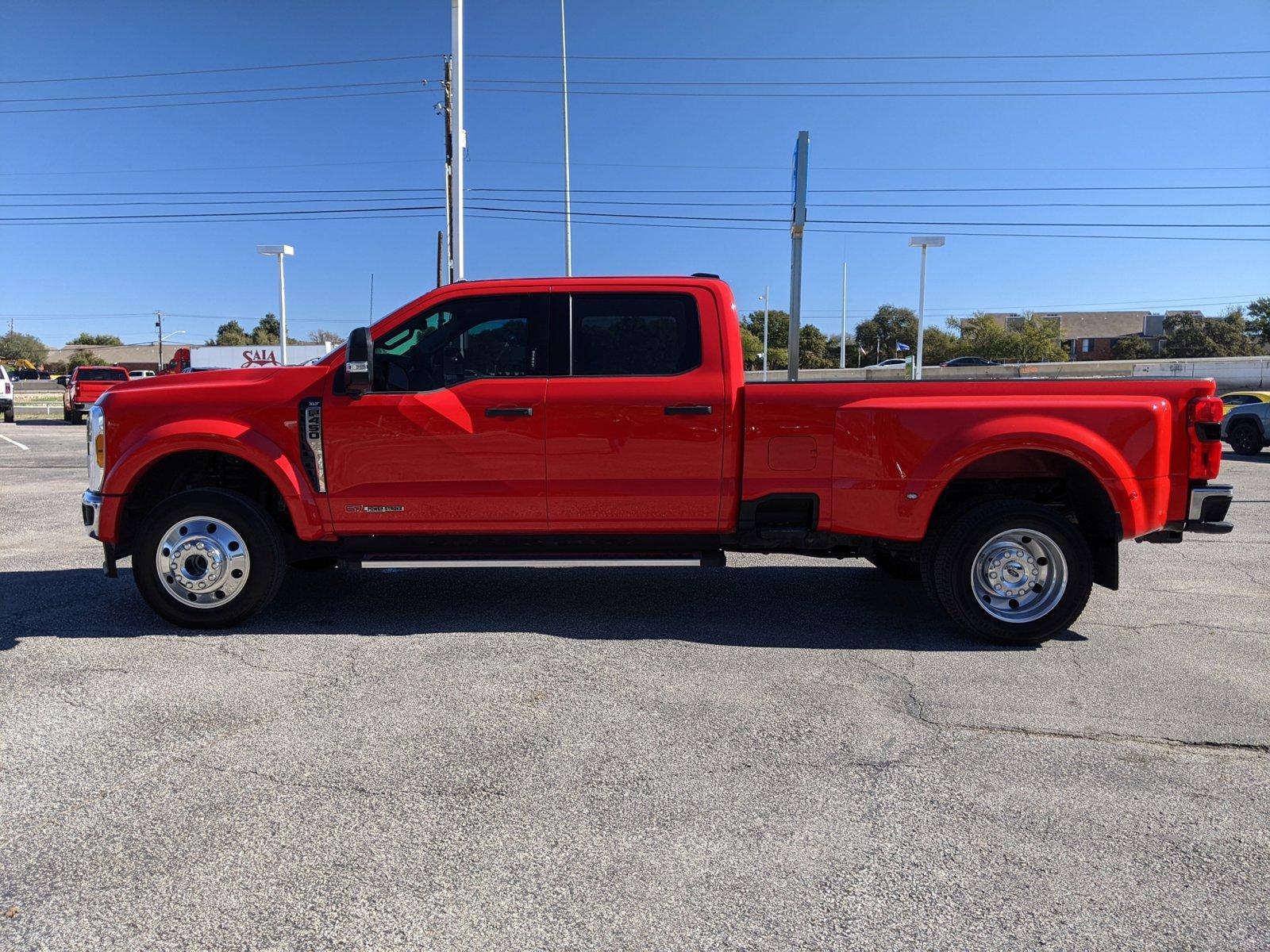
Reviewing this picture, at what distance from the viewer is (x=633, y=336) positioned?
5477mm

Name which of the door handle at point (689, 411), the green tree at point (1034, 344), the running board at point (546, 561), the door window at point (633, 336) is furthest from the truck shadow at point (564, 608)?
the green tree at point (1034, 344)

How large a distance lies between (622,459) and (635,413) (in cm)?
28

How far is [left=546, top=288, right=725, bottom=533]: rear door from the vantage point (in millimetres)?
5297

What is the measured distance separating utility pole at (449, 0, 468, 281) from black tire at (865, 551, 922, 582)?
44.2ft

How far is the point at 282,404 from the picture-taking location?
5.30 meters

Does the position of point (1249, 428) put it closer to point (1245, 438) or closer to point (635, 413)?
point (1245, 438)

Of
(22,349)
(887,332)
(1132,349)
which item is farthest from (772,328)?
(22,349)

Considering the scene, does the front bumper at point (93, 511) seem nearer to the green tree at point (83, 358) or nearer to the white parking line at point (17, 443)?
the white parking line at point (17, 443)

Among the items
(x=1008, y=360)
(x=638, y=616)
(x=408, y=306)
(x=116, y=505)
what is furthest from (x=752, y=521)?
(x=1008, y=360)

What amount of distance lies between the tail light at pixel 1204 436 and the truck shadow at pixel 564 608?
121 centimetres

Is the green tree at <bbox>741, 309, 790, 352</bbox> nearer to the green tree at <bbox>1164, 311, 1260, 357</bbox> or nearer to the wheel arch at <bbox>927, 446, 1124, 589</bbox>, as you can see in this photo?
the green tree at <bbox>1164, 311, 1260, 357</bbox>

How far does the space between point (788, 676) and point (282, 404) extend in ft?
10.7

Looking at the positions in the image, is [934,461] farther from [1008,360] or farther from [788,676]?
[1008,360]

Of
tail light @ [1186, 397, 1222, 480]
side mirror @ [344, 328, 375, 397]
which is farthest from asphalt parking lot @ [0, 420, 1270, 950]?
side mirror @ [344, 328, 375, 397]
